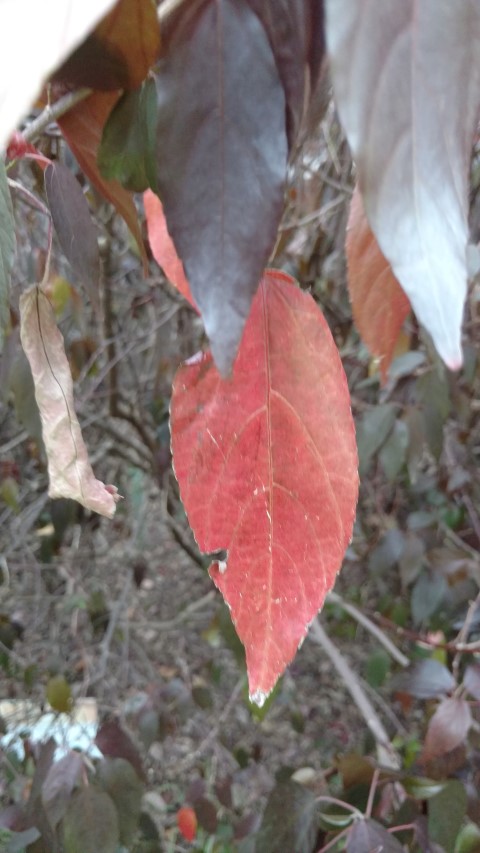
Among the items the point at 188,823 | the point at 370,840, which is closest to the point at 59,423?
the point at 370,840

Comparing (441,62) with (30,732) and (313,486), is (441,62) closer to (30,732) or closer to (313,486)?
(313,486)

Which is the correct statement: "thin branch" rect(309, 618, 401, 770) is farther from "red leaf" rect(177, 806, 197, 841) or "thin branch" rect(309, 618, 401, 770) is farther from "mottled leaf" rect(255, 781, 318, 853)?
"red leaf" rect(177, 806, 197, 841)

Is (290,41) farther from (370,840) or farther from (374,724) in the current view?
(374,724)

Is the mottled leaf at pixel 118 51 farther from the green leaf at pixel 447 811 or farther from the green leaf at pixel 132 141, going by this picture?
the green leaf at pixel 447 811

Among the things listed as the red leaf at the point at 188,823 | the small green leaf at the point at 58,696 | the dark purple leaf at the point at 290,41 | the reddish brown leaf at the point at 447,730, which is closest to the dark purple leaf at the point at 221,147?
the dark purple leaf at the point at 290,41

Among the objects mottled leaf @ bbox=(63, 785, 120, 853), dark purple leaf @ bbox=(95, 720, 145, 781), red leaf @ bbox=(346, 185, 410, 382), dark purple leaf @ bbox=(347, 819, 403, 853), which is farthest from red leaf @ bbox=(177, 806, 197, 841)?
red leaf @ bbox=(346, 185, 410, 382)
